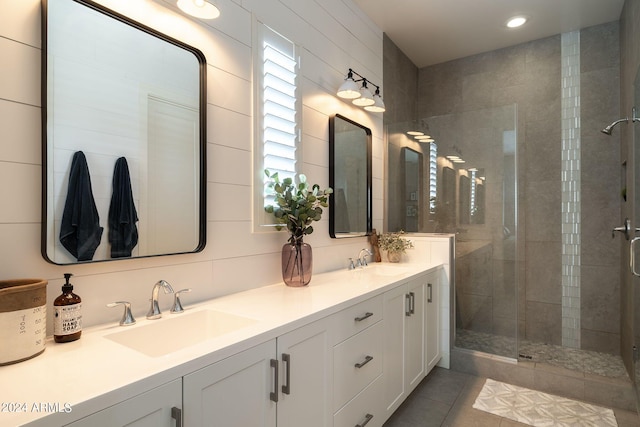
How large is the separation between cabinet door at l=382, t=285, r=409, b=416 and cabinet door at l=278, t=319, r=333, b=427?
22.2 inches

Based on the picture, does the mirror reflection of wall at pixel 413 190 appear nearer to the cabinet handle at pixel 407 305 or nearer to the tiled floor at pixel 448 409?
the cabinet handle at pixel 407 305

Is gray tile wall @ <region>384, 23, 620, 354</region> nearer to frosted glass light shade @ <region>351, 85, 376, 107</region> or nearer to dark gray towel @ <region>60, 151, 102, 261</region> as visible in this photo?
frosted glass light shade @ <region>351, 85, 376, 107</region>

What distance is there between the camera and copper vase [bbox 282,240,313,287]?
182 cm

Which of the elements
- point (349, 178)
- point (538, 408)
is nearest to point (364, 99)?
point (349, 178)

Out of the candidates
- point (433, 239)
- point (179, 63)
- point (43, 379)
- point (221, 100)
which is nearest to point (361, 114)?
point (433, 239)

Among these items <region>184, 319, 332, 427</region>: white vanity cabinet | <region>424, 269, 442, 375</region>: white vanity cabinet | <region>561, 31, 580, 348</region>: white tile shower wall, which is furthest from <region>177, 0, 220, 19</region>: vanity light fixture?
<region>561, 31, 580, 348</region>: white tile shower wall

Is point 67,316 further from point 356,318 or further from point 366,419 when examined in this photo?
point 366,419

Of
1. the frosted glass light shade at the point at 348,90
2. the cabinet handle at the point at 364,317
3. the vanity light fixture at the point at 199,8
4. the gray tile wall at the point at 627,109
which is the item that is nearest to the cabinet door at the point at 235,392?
the cabinet handle at the point at 364,317

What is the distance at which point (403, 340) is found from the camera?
2.08 metres

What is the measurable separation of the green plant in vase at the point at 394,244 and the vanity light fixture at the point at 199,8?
6.59ft

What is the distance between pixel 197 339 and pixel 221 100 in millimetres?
1043

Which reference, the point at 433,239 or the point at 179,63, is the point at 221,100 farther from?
the point at 433,239

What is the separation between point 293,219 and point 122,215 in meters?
0.82

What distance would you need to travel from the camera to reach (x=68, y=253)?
3.63 ft
